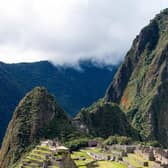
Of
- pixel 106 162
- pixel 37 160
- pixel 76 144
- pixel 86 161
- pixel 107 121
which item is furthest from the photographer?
pixel 107 121

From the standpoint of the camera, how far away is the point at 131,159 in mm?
96375

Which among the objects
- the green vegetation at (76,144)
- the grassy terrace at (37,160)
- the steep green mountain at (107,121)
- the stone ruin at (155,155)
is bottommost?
the grassy terrace at (37,160)

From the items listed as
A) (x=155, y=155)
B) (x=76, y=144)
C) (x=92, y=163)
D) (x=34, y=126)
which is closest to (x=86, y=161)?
(x=92, y=163)

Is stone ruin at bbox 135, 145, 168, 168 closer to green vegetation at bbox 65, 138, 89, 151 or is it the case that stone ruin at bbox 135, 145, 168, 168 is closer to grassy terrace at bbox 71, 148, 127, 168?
grassy terrace at bbox 71, 148, 127, 168

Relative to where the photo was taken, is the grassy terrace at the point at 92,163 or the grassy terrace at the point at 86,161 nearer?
the grassy terrace at the point at 86,161

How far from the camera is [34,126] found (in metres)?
131

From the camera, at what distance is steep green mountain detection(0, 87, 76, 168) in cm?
12688

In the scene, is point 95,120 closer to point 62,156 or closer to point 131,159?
point 131,159

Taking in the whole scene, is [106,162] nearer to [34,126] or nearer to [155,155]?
[155,155]

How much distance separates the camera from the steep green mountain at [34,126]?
12688cm

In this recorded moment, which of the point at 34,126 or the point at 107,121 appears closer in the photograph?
the point at 34,126

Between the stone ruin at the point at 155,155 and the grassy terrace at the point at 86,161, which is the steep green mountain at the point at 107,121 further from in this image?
the grassy terrace at the point at 86,161

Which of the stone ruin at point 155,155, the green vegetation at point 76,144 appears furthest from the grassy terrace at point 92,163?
the green vegetation at point 76,144

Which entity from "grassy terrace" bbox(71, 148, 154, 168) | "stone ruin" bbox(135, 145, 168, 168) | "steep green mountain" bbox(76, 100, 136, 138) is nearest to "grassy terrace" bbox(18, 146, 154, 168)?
"grassy terrace" bbox(71, 148, 154, 168)
